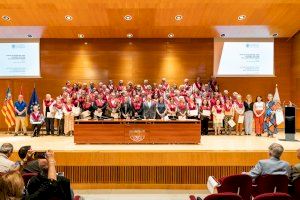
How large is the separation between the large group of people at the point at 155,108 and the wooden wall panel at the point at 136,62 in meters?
1.37

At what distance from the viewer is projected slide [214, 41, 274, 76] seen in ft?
42.8

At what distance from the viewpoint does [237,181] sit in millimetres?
3982

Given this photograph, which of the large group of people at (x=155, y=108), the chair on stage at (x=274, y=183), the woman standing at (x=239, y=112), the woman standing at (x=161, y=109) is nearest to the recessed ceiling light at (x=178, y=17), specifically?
the large group of people at (x=155, y=108)

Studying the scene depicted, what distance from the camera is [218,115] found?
11.4 m

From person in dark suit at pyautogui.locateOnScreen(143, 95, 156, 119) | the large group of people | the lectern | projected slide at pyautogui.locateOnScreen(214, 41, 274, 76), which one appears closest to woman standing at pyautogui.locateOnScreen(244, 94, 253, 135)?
the large group of people

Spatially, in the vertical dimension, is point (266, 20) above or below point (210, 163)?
above

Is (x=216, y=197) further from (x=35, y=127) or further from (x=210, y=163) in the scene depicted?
(x=35, y=127)

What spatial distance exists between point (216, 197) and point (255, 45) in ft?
35.8

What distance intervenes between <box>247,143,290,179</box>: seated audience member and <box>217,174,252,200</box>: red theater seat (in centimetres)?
35

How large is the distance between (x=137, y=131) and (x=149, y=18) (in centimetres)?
415

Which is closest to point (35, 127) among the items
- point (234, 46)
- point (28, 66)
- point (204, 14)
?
point (28, 66)

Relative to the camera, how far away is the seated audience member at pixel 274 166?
429 centimetres

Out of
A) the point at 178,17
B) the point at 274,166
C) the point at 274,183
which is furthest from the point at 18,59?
the point at 274,183

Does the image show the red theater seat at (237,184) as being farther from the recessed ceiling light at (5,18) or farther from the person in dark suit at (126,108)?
the recessed ceiling light at (5,18)
